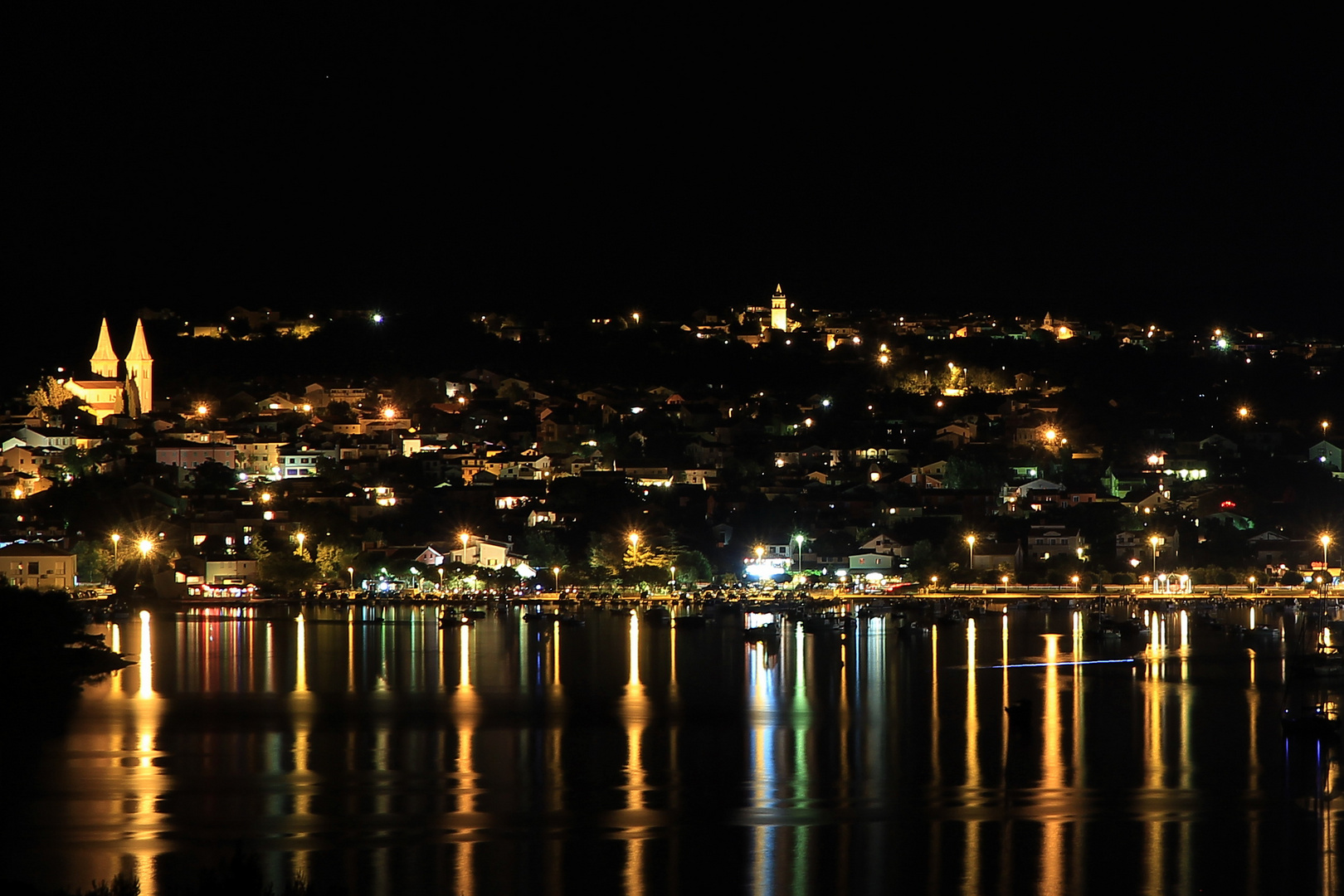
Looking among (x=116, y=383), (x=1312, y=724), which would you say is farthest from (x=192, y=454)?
(x=1312, y=724)

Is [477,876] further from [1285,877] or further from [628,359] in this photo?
[628,359]

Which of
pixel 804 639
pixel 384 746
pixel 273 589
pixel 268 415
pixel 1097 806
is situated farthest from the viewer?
pixel 268 415

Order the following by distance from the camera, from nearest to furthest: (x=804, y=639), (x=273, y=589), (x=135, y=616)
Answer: (x=804, y=639) < (x=135, y=616) < (x=273, y=589)

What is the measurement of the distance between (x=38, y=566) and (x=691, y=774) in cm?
1744

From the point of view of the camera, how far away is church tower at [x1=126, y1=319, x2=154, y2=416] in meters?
44.2

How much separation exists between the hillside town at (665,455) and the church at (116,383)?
0.08m

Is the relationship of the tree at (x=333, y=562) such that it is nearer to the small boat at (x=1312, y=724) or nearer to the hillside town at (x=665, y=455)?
the hillside town at (x=665, y=455)

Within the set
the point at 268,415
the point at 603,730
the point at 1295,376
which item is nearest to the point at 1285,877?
the point at 603,730

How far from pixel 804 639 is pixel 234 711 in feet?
29.2

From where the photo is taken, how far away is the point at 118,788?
508 inches

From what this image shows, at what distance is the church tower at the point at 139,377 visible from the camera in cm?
4425

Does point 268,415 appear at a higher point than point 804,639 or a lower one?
higher

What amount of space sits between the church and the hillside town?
8 centimetres

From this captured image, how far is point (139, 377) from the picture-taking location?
4569 centimetres
